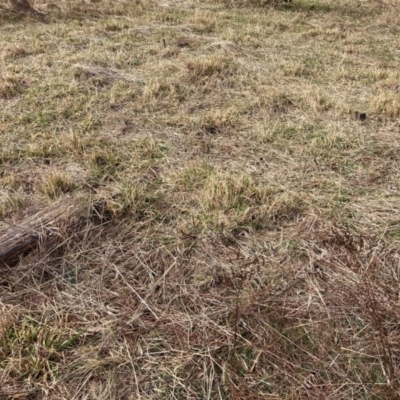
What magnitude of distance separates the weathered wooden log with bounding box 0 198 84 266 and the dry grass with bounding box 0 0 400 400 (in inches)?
1.9

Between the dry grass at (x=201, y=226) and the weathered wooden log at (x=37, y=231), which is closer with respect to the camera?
the dry grass at (x=201, y=226)

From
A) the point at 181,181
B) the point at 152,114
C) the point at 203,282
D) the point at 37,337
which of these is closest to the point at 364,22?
the point at 152,114

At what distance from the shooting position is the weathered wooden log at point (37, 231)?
270 centimetres

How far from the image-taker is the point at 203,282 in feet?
8.51

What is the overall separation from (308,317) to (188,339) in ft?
2.27

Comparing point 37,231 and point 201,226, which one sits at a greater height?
point 37,231

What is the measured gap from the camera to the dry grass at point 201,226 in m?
2.12

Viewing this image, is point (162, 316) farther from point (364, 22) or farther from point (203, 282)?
point (364, 22)

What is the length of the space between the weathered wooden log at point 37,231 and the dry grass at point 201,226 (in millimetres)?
49

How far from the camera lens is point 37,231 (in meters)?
2.81

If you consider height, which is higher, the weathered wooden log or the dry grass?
the weathered wooden log

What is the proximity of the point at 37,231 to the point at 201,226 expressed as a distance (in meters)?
1.13

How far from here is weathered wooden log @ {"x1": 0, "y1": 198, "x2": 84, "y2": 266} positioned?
8.87 ft

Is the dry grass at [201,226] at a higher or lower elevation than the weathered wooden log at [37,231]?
lower
